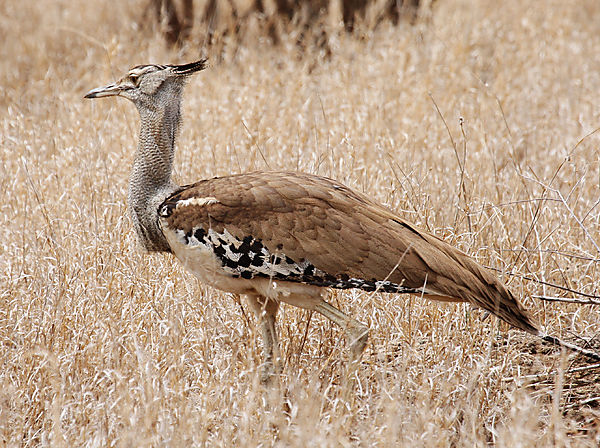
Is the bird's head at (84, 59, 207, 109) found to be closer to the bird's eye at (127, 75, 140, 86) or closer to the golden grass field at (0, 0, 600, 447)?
the bird's eye at (127, 75, 140, 86)

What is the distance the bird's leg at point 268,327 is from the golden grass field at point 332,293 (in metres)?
0.08

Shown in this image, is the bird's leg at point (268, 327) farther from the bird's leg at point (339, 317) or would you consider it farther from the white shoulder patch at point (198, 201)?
the white shoulder patch at point (198, 201)

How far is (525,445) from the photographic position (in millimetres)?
2602

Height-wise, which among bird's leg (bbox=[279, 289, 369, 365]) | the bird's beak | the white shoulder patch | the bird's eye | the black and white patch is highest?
the bird's eye

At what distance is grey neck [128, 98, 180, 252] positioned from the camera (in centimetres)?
342

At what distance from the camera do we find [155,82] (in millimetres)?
3545

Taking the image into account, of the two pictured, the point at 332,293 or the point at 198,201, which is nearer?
the point at 198,201

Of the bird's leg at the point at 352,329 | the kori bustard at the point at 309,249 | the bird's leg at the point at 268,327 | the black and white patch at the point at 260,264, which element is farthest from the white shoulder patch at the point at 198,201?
the bird's leg at the point at 352,329

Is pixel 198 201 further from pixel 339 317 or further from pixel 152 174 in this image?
pixel 339 317

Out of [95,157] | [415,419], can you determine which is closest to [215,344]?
[415,419]

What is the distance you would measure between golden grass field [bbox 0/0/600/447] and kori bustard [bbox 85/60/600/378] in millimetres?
219

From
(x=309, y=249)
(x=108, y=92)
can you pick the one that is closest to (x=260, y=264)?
(x=309, y=249)

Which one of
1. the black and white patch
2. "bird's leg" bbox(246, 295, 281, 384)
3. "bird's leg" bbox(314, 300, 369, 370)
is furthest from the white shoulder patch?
"bird's leg" bbox(314, 300, 369, 370)

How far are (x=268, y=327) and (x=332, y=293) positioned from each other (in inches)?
17.5
